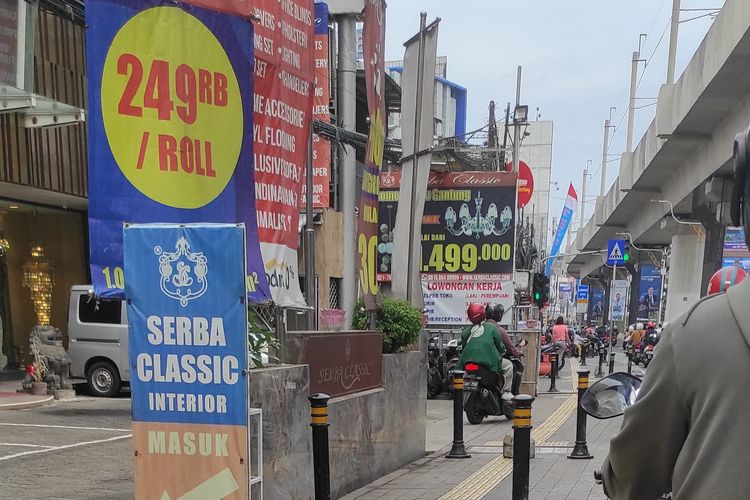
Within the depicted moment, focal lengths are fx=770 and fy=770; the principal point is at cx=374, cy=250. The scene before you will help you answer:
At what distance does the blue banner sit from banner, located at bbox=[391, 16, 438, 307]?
16.4 feet

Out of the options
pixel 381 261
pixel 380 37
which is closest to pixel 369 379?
pixel 380 37

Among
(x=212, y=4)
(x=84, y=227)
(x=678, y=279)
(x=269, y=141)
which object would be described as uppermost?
(x=212, y=4)

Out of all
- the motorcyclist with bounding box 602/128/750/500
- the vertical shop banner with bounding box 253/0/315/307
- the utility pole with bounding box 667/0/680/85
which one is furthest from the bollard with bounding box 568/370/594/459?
the utility pole with bounding box 667/0/680/85

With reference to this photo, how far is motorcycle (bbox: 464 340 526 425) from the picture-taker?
427 inches

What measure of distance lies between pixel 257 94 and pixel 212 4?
973 mm

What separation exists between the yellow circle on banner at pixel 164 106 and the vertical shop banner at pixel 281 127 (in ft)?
→ 2.74

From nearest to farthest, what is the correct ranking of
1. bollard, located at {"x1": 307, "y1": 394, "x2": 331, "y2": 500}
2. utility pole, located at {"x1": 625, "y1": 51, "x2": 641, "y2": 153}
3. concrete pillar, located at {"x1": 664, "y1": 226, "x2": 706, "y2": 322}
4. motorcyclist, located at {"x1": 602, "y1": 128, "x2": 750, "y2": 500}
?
motorcyclist, located at {"x1": 602, "y1": 128, "x2": 750, "y2": 500} → bollard, located at {"x1": 307, "y1": 394, "x2": 331, "y2": 500} → concrete pillar, located at {"x1": 664, "y1": 226, "x2": 706, "y2": 322} → utility pole, located at {"x1": 625, "y1": 51, "x2": 641, "y2": 153}

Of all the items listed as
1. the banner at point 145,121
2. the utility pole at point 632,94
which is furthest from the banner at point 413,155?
the utility pole at point 632,94

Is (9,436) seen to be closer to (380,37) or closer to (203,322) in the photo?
(203,322)

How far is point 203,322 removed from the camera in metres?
4.26

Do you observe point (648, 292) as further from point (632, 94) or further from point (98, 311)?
point (98, 311)

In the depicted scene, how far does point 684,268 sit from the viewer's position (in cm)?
2750

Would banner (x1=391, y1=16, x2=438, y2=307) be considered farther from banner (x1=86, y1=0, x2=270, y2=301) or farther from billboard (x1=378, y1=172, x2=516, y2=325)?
billboard (x1=378, y1=172, x2=516, y2=325)

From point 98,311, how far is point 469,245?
858cm
